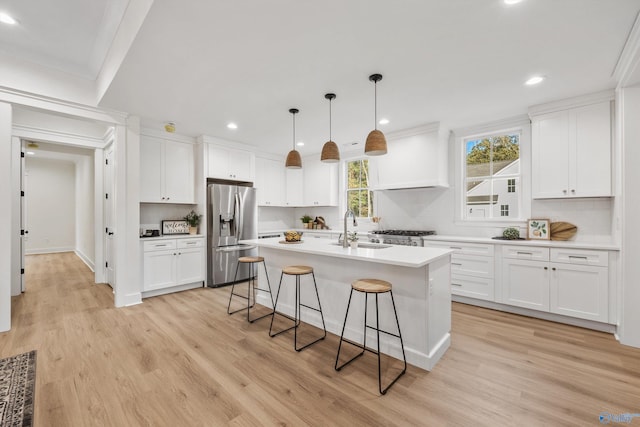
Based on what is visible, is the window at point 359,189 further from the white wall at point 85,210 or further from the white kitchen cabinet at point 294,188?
the white wall at point 85,210

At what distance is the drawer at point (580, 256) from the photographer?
2.89 meters

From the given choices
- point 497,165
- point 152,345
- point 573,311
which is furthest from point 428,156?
point 152,345

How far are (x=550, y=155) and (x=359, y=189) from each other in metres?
3.09

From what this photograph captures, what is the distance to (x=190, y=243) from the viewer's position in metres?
4.59

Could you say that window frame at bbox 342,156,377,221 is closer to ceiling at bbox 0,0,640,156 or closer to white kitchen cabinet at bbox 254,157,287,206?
white kitchen cabinet at bbox 254,157,287,206

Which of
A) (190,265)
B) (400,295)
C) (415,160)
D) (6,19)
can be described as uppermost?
(6,19)

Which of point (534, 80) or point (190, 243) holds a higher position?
point (534, 80)

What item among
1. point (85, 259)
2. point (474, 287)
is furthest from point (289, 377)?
point (85, 259)

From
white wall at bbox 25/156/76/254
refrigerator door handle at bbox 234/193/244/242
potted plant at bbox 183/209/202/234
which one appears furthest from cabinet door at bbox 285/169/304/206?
white wall at bbox 25/156/76/254

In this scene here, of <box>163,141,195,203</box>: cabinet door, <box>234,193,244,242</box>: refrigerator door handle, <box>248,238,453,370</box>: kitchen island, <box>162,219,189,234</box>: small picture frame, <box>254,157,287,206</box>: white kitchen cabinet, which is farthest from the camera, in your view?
<box>254,157,287,206</box>: white kitchen cabinet

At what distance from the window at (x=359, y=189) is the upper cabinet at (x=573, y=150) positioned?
2.73m

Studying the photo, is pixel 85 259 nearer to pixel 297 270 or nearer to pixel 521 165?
pixel 297 270

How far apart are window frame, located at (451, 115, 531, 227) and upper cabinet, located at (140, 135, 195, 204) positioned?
4.50m

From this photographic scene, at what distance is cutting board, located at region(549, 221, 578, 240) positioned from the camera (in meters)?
3.43
